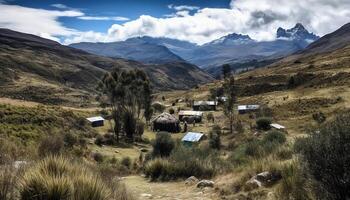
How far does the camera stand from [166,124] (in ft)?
252

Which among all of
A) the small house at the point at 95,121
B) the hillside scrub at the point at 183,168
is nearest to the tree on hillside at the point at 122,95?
the small house at the point at 95,121

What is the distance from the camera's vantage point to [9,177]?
6820mm

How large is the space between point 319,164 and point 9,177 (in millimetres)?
5284

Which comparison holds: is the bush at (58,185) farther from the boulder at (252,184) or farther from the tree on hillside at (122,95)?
the tree on hillside at (122,95)

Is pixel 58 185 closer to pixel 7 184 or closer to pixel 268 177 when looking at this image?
pixel 7 184

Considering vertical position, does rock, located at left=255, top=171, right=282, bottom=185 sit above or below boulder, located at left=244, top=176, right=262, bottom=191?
above

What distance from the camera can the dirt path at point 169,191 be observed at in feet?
40.5

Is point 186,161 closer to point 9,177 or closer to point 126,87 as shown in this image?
point 9,177

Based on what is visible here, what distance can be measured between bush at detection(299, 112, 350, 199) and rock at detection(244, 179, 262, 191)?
376 cm

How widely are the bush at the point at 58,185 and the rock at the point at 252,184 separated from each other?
509cm

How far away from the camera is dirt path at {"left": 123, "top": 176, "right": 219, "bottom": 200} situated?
12.3 meters

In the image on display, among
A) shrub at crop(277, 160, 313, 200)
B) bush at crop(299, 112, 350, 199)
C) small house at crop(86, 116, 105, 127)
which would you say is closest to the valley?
shrub at crop(277, 160, 313, 200)

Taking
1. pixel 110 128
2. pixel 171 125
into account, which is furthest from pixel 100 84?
pixel 171 125

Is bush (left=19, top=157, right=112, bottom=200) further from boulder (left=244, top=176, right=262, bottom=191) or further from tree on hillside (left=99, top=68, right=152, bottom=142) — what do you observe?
tree on hillside (left=99, top=68, right=152, bottom=142)
